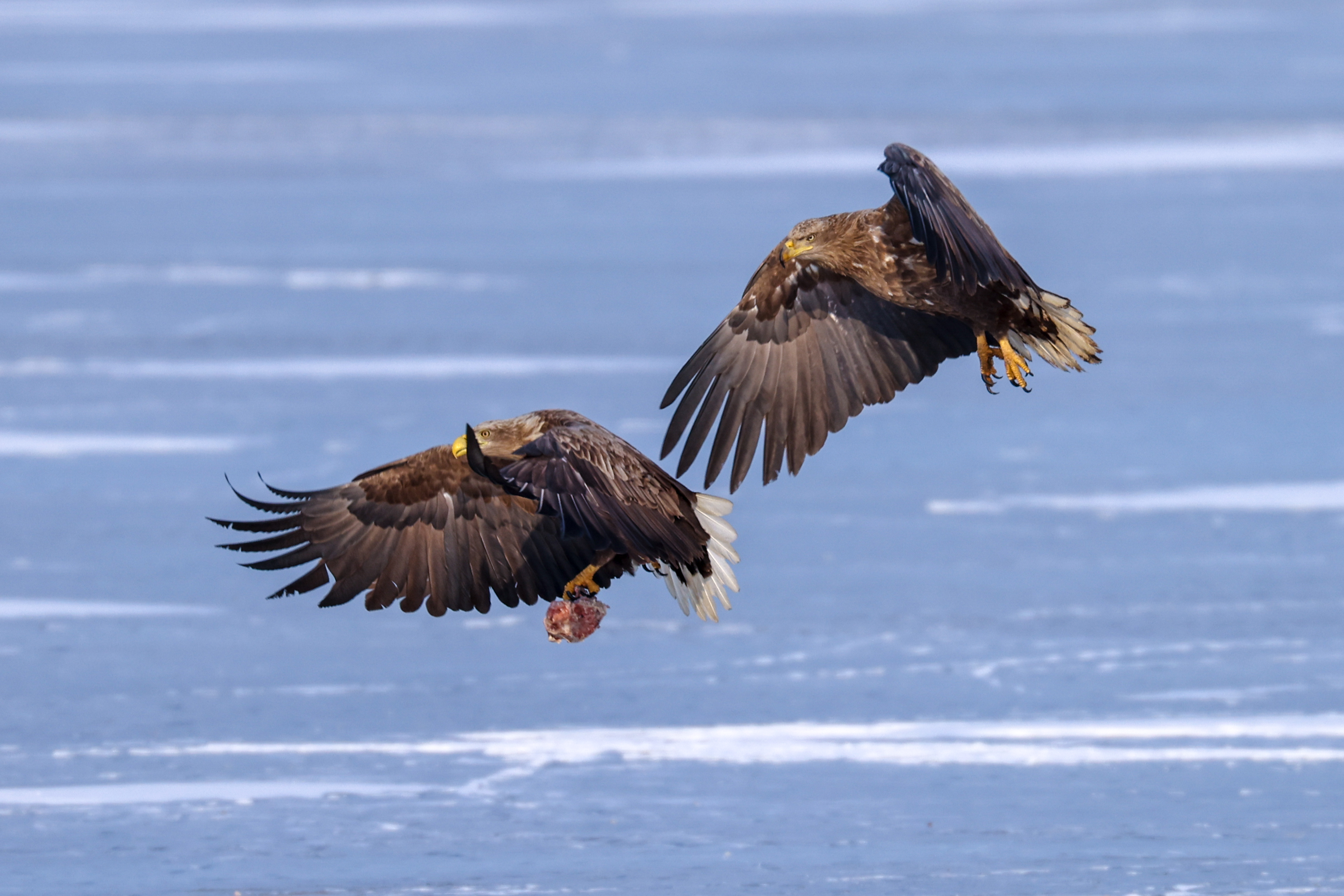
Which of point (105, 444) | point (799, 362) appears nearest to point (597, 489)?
point (799, 362)

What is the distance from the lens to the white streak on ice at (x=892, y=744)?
299 inches

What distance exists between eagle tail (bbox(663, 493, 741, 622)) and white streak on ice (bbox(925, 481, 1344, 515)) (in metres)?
3.24

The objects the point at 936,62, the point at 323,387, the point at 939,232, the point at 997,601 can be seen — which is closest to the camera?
the point at 939,232

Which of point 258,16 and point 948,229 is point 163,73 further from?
point 948,229

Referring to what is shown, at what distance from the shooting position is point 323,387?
11.9 metres

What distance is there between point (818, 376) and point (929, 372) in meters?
0.33

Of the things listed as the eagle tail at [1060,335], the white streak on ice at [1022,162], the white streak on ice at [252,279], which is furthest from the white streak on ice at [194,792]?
the white streak on ice at [1022,162]

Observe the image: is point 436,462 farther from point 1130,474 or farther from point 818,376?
point 1130,474

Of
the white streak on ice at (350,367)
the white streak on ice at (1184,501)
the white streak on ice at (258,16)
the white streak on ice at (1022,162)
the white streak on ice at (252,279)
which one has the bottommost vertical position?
the white streak on ice at (1184,501)

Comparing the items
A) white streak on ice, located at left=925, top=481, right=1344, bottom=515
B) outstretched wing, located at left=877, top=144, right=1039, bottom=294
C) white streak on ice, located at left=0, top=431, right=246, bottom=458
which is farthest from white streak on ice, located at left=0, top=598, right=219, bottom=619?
outstretched wing, located at left=877, top=144, right=1039, bottom=294

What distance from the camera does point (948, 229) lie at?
21.2ft

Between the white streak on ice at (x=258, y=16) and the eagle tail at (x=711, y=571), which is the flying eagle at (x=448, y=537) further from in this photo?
the white streak on ice at (x=258, y=16)

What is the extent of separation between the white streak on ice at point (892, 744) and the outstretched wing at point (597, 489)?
4.38 feet

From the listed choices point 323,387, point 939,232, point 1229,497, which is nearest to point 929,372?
point 939,232
